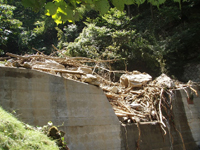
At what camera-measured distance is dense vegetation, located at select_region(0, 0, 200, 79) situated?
45.2ft

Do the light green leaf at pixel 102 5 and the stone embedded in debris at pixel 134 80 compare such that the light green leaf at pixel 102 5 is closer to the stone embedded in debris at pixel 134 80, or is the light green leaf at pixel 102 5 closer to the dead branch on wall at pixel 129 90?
the dead branch on wall at pixel 129 90

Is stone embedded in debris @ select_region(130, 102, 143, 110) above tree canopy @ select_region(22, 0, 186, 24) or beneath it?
beneath

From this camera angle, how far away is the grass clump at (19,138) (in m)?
3.30

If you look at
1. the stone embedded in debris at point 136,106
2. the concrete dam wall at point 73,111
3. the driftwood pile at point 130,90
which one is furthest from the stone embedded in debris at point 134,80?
the concrete dam wall at point 73,111

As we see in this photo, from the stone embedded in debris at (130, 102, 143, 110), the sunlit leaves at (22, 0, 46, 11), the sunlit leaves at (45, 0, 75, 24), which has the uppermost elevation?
the sunlit leaves at (22, 0, 46, 11)

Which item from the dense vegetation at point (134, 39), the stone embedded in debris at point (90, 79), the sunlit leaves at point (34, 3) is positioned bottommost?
the stone embedded in debris at point (90, 79)

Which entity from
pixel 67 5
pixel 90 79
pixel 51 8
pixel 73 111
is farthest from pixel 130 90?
pixel 51 8

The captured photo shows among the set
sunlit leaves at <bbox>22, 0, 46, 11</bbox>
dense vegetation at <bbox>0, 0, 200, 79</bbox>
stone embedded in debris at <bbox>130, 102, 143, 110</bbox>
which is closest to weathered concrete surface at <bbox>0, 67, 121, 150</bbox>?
stone embedded in debris at <bbox>130, 102, 143, 110</bbox>

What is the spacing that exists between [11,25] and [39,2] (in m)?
10.4

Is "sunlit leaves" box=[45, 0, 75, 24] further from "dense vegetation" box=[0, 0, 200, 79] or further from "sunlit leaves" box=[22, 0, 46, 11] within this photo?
"dense vegetation" box=[0, 0, 200, 79]

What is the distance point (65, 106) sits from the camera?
575cm

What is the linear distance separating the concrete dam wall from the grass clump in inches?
42.4

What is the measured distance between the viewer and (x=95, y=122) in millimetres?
6113

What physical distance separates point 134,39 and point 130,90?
725cm
